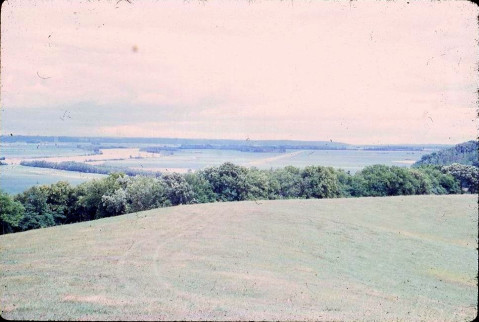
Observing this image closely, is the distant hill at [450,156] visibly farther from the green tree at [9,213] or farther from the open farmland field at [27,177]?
the green tree at [9,213]

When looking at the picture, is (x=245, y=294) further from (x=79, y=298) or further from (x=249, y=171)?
(x=249, y=171)

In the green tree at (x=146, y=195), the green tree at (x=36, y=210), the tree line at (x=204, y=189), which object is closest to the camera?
the green tree at (x=146, y=195)

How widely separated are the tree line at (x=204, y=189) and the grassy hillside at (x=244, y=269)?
36.6 metres

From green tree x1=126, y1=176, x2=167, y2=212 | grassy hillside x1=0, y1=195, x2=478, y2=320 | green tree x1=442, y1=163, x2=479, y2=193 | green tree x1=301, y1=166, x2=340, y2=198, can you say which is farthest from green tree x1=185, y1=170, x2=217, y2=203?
green tree x1=442, y1=163, x2=479, y2=193

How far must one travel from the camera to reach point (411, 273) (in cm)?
3403

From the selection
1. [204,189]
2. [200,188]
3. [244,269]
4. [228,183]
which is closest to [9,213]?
[200,188]

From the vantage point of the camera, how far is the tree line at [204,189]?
89.3 metres

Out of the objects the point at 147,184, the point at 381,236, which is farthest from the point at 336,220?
the point at 147,184

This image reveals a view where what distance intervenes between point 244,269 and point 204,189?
6968 centimetres

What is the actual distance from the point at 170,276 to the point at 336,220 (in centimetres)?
3300

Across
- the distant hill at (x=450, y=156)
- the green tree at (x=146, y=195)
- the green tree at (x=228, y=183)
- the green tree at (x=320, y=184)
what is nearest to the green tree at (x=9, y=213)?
the green tree at (x=146, y=195)

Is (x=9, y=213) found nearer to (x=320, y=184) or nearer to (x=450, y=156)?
(x=320, y=184)

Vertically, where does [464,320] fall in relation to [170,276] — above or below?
below

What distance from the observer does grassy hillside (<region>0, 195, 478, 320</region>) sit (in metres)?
17.4
